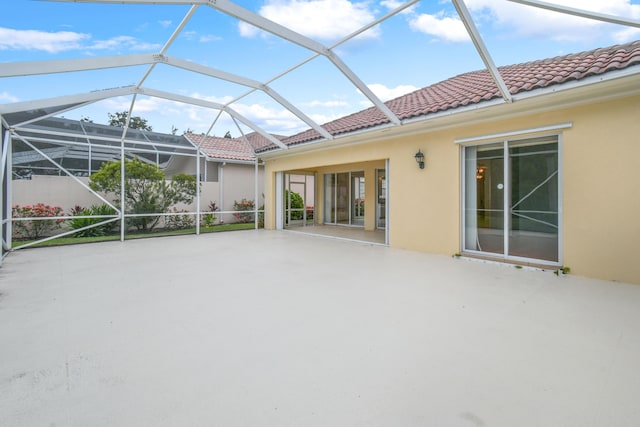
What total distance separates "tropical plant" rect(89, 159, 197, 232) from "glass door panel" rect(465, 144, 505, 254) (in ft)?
31.3

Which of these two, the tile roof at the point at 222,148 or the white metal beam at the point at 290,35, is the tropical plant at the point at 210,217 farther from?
the white metal beam at the point at 290,35

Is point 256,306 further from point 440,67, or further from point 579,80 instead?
point 440,67

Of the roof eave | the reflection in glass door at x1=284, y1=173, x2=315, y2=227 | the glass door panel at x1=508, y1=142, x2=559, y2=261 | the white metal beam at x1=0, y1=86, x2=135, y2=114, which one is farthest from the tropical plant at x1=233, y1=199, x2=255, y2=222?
the glass door panel at x1=508, y1=142, x2=559, y2=261

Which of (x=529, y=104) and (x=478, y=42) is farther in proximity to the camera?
(x=529, y=104)

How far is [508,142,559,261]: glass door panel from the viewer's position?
5.66m

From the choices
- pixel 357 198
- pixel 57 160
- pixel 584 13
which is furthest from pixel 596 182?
pixel 57 160

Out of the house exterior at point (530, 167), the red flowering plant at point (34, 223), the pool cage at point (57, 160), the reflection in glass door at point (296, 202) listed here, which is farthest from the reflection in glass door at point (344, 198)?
the red flowering plant at point (34, 223)

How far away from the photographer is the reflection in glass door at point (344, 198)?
13.5m

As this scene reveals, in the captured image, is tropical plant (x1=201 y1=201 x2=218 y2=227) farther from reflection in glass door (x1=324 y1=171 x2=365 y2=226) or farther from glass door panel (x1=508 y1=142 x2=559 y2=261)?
glass door panel (x1=508 y1=142 x2=559 y2=261)

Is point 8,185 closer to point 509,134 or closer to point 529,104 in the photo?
point 509,134

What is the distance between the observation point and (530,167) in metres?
5.91

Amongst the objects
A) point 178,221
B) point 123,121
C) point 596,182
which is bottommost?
point 178,221

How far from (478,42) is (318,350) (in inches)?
188

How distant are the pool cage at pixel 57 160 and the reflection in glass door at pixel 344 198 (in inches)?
228
